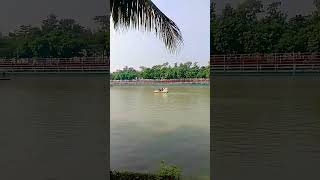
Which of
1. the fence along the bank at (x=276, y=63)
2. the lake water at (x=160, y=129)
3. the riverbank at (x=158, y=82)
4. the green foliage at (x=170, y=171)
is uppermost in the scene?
the fence along the bank at (x=276, y=63)

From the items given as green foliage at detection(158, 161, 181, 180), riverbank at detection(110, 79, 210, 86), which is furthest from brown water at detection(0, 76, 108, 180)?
green foliage at detection(158, 161, 181, 180)

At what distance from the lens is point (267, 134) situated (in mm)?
3512

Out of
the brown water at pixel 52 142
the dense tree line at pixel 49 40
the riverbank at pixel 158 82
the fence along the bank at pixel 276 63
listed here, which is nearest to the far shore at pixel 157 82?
the riverbank at pixel 158 82

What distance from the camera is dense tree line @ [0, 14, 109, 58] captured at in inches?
235

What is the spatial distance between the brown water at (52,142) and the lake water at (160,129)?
141 millimetres

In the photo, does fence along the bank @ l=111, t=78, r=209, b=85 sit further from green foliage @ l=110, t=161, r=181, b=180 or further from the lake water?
green foliage @ l=110, t=161, r=181, b=180

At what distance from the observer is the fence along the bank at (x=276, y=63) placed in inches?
247

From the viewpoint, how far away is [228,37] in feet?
17.5

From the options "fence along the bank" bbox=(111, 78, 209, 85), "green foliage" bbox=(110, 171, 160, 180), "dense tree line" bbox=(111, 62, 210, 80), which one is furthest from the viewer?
"fence along the bank" bbox=(111, 78, 209, 85)

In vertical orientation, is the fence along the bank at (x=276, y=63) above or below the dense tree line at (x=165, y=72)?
above

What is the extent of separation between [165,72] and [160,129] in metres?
0.42

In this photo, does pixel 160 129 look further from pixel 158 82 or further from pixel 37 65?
pixel 37 65

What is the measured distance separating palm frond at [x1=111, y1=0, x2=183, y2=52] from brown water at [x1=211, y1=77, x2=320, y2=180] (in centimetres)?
83

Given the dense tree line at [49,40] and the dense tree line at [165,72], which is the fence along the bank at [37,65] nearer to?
the dense tree line at [49,40]
